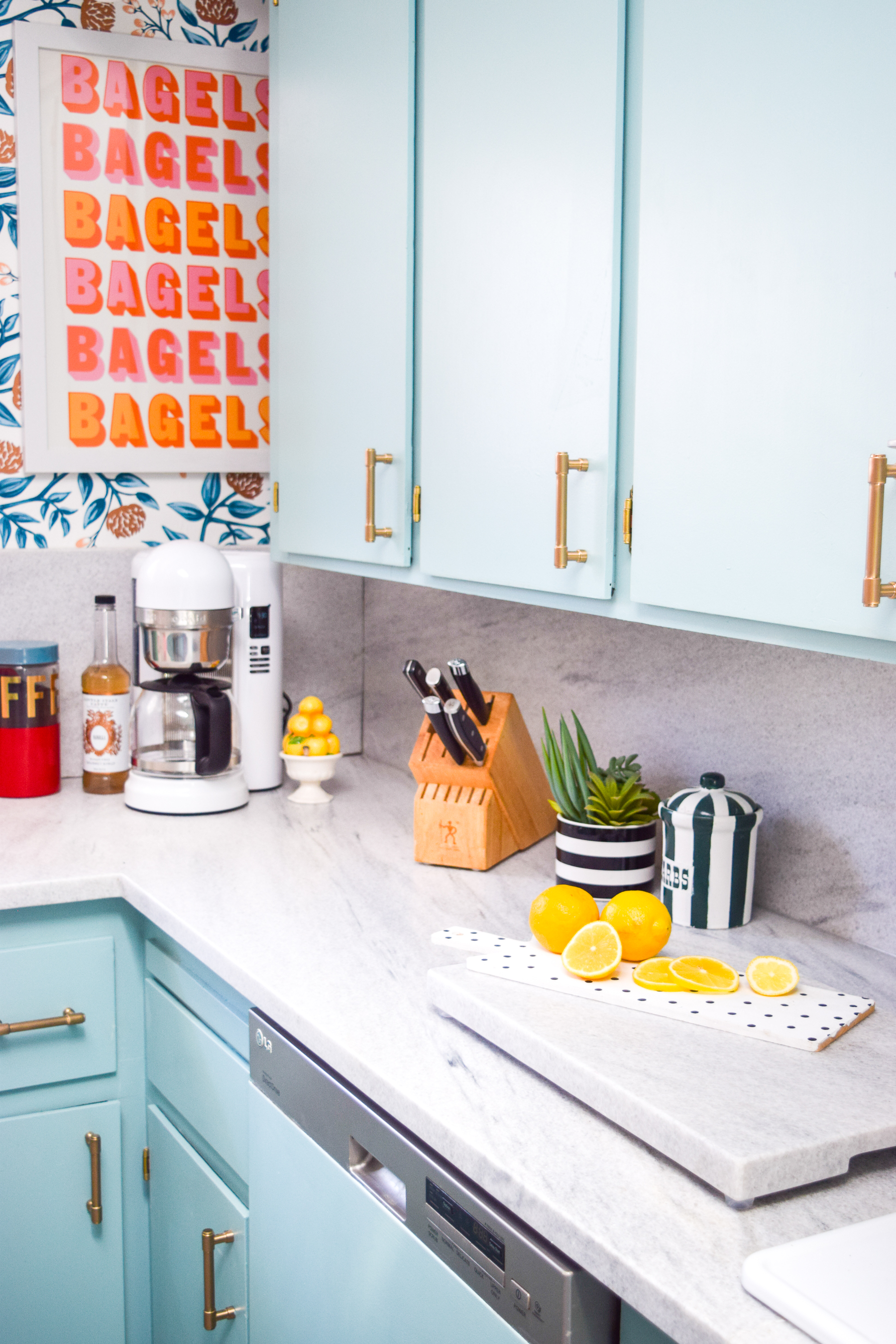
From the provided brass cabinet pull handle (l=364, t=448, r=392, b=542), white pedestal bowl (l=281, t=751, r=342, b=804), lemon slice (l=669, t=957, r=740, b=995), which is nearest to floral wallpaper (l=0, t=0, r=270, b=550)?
white pedestal bowl (l=281, t=751, r=342, b=804)

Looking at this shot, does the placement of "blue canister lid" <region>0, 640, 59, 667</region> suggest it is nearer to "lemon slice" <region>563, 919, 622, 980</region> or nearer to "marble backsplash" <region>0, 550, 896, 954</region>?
"marble backsplash" <region>0, 550, 896, 954</region>

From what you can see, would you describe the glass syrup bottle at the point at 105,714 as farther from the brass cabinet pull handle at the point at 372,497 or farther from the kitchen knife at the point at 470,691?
the kitchen knife at the point at 470,691

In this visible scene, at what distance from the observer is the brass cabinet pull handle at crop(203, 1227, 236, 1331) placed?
1567 mm

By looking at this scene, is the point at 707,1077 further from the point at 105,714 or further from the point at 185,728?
the point at 105,714

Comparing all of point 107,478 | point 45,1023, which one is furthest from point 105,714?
point 45,1023

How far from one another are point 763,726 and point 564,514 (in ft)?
1.33

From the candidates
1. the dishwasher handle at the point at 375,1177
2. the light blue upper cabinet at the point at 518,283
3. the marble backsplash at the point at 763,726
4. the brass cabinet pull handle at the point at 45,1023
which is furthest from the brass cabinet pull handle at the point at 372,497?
the dishwasher handle at the point at 375,1177

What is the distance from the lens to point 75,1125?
1819mm

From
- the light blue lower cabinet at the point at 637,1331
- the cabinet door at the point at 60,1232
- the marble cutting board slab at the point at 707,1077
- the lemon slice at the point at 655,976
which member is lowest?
the cabinet door at the point at 60,1232

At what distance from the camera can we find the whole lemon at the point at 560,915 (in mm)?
1348

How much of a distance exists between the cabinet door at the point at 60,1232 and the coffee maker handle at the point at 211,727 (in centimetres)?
55

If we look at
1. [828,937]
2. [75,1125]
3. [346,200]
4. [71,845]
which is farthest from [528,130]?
[75,1125]

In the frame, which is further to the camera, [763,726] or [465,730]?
[465,730]

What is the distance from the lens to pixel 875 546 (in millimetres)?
1023
